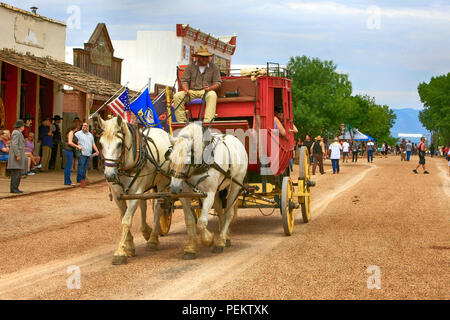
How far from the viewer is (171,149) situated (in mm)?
8953

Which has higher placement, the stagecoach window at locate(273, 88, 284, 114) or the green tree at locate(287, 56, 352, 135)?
the green tree at locate(287, 56, 352, 135)

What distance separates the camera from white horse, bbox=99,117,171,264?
316 inches

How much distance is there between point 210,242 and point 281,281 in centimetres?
191

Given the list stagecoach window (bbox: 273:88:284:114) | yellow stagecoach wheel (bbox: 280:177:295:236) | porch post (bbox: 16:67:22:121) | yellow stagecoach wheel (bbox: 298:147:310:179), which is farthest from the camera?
porch post (bbox: 16:67:22:121)

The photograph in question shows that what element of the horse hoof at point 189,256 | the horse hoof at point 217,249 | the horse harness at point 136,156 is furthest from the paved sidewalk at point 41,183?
the horse hoof at point 189,256

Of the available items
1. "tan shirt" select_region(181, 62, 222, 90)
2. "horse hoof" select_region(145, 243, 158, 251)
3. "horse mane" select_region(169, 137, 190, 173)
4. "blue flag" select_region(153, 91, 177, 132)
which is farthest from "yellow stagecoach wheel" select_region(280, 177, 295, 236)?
"horse mane" select_region(169, 137, 190, 173)

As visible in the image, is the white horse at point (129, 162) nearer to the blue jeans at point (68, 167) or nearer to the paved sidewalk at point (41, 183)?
the paved sidewalk at point (41, 183)

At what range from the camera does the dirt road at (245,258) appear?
681 cm

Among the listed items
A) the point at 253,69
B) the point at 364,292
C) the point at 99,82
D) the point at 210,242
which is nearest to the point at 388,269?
the point at 364,292

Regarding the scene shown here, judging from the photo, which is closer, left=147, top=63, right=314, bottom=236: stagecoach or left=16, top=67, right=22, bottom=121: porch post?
left=147, top=63, right=314, bottom=236: stagecoach

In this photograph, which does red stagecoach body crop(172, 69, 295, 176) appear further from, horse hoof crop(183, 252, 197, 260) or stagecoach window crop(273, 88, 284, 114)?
horse hoof crop(183, 252, 197, 260)

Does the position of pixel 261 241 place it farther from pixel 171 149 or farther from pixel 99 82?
pixel 99 82

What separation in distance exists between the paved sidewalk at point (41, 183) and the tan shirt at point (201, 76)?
7.08 m

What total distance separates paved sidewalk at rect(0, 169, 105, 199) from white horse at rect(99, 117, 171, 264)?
7.75 meters
